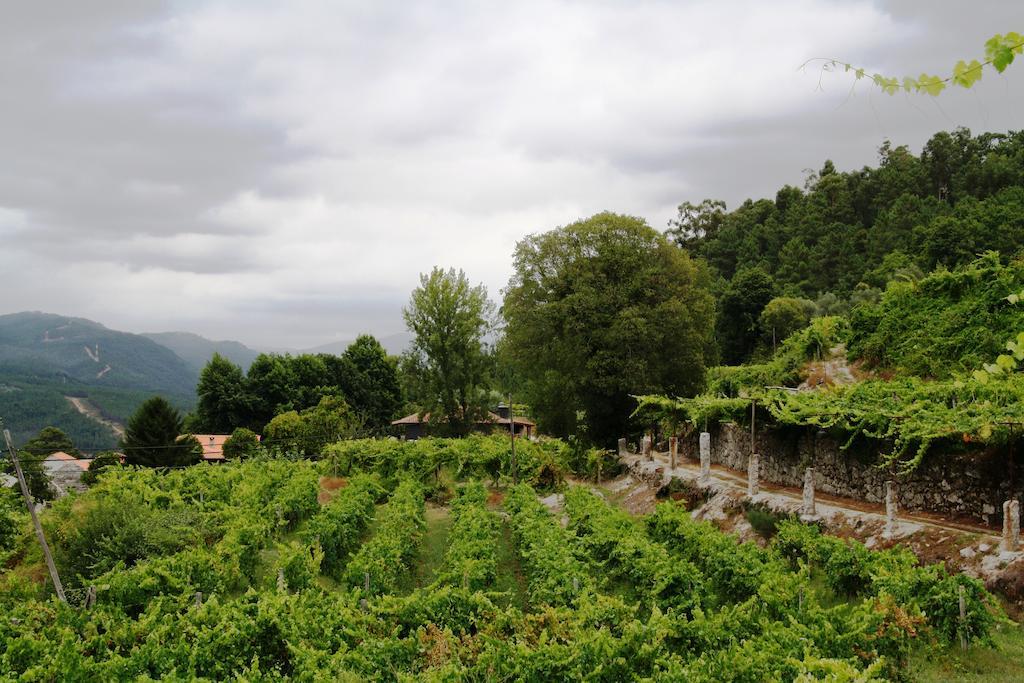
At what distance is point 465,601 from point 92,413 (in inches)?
6457

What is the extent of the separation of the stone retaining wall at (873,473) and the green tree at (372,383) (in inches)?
1833

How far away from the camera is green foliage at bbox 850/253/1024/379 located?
22875 millimetres

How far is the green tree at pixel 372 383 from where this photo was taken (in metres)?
67.1

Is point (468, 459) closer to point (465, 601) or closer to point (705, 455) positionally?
point (705, 455)

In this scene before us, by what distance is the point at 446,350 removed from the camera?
40938mm

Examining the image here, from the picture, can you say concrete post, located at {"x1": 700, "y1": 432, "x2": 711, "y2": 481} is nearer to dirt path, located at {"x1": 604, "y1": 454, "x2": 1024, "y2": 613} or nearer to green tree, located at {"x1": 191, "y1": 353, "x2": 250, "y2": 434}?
dirt path, located at {"x1": 604, "y1": 454, "x2": 1024, "y2": 613}

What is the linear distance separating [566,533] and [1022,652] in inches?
320

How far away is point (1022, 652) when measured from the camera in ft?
33.8

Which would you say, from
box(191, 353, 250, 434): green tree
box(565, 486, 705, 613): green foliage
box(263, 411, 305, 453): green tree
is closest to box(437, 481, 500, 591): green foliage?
box(565, 486, 705, 613): green foliage

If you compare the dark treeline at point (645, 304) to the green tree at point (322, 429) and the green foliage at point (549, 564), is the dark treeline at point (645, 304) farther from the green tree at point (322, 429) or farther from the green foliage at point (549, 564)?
the green foliage at point (549, 564)

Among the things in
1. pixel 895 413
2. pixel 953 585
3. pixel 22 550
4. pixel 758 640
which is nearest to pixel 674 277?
pixel 895 413

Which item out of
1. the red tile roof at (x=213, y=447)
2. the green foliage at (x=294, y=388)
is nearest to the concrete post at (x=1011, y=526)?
the red tile roof at (x=213, y=447)

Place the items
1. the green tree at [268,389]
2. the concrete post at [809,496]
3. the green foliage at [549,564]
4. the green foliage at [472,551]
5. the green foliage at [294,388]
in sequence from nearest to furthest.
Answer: the green foliage at [549,564], the green foliage at [472,551], the concrete post at [809,496], the green foliage at [294,388], the green tree at [268,389]

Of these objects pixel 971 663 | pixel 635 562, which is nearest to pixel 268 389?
pixel 635 562
